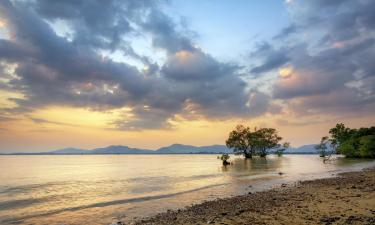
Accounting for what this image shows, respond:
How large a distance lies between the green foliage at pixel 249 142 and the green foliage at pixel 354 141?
3292cm

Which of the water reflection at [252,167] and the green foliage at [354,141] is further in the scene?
the green foliage at [354,141]

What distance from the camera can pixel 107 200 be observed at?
31516 millimetres

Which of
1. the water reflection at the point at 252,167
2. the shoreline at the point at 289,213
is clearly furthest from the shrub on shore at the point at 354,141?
the shoreline at the point at 289,213

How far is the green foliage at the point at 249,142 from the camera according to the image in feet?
518

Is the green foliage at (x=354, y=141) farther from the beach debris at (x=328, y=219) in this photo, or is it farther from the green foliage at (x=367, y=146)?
the beach debris at (x=328, y=219)

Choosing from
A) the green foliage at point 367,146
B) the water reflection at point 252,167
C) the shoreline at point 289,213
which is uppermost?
the green foliage at point 367,146

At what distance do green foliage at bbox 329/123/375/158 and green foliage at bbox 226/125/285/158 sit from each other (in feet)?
108

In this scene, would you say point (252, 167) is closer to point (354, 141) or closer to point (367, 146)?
point (367, 146)

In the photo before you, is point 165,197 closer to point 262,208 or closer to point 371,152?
point 262,208

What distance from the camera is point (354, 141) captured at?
433 feet

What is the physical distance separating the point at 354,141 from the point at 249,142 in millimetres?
48019

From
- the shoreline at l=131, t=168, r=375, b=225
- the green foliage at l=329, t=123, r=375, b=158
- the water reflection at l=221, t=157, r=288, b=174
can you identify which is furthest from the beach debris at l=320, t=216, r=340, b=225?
the green foliage at l=329, t=123, r=375, b=158

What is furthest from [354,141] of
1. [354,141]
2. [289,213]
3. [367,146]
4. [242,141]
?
[289,213]

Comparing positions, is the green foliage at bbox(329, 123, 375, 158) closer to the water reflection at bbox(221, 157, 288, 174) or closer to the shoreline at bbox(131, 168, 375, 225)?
the water reflection at bbox(221, 157, 288, 174)
